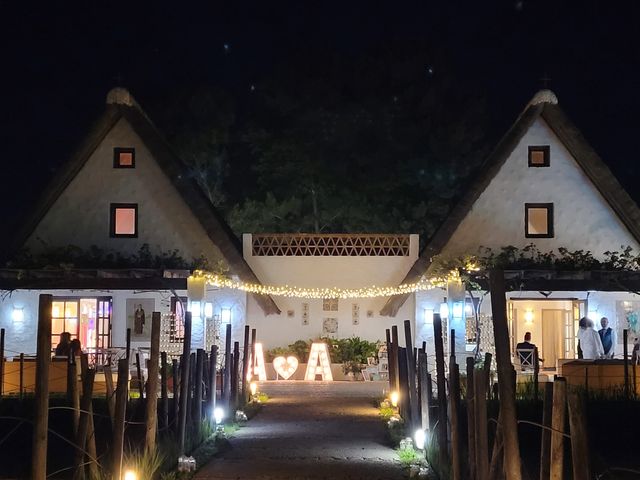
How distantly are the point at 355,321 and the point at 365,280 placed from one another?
57.3 inches

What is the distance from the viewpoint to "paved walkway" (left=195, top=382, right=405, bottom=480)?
482 inches

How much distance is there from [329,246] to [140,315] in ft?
19.3

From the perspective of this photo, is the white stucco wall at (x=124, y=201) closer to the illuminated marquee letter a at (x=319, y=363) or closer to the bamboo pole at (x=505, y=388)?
the illuminated marquee letter a at (x=319, y=363)

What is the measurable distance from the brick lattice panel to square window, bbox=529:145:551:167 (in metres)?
5.54

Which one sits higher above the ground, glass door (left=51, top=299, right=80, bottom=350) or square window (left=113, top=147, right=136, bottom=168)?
square window (left=113, top=147, right=136, bottom=168)

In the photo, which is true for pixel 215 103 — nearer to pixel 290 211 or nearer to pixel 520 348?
pixel 290 211

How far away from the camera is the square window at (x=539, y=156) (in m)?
24.5

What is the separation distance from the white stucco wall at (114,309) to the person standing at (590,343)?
8837mm

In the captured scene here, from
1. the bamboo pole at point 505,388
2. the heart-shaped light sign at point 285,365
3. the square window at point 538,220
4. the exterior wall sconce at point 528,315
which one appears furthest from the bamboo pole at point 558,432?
the exterior wall sconce at point 528,315

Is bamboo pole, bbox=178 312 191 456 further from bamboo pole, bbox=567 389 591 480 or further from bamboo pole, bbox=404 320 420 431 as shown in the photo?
bamboo pole, bbox=567 389 591 480

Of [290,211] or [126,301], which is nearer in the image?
[126,301]

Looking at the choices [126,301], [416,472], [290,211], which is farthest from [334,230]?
[416,472]

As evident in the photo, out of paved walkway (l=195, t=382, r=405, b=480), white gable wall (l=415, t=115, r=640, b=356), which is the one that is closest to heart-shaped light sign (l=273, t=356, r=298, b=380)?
paved walkway (l=195, t=382, r=405, b=480)

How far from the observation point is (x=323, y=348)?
27.0m
